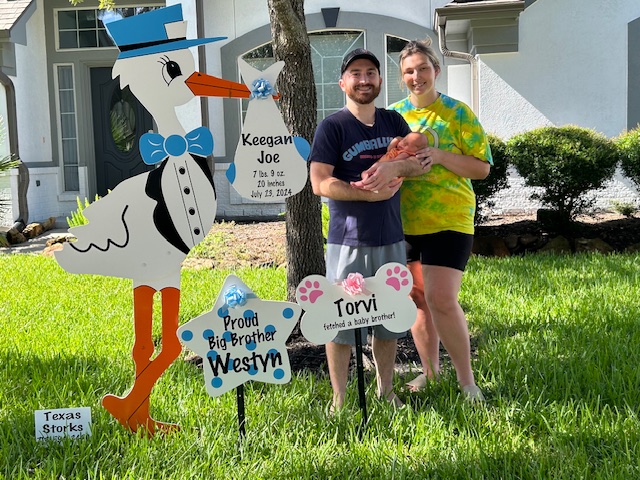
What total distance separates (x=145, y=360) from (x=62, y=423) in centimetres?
44

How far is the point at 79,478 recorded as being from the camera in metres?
2.83

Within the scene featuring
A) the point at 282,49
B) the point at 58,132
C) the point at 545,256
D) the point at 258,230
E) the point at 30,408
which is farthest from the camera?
the point at 58,132

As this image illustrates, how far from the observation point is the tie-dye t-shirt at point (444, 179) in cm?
361

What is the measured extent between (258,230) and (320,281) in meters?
6.28

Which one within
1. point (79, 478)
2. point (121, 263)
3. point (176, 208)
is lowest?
point (79, 478)

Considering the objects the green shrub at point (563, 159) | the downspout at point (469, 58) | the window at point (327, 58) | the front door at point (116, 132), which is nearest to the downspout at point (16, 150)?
the front door at point (116, 132)

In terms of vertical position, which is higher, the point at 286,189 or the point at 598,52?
the point at 598,52

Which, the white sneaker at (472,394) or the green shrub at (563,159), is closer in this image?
the white sneaker at (472,394)

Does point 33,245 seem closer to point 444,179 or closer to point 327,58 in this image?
point 327,58

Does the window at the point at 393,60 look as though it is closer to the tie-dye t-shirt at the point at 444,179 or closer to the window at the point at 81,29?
the window at the point at 81,29

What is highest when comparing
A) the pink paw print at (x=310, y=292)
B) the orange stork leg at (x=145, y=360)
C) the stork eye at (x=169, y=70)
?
the stork eye at (x=169, y=70)

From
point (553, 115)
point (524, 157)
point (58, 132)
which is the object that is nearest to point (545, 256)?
point (524, 157)

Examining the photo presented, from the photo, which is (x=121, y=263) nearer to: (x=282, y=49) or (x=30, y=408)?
(x=30, y=408)

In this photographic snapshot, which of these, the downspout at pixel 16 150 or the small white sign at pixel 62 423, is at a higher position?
the downspout at pixel 16 150
